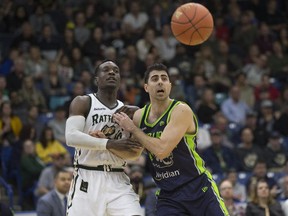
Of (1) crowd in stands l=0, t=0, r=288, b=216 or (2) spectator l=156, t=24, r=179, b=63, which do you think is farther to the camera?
(2) spectator l=156, t=24, r=179, b=63

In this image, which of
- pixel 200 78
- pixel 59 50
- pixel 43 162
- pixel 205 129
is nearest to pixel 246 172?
pixel 205 129

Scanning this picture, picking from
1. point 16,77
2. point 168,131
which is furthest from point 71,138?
point 16,77

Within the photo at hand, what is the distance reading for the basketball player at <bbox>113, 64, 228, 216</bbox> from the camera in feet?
23.8

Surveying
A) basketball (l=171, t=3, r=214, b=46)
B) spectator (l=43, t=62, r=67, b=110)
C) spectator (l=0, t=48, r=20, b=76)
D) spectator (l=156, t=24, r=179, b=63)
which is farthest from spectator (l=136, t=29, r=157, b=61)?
basketball (l=171, t=3, r=214, b=46)

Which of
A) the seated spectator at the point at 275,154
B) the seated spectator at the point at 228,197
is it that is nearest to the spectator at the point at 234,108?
the seated spectator at the point at 275,154

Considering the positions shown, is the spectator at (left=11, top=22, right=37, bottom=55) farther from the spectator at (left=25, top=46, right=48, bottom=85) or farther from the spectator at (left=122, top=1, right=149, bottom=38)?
the spectator at (left=122, top=1, right=149, bottom=38)

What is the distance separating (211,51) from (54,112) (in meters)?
4.54

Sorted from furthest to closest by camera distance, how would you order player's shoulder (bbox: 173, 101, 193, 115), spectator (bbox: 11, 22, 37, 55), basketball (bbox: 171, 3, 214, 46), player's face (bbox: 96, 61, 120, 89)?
spectator (bbox: 11, 22, 37, 55)
basketball (bbox: 171, 3, 214, 46)
player's face (bbox: 96, 61, 120, 89)
player's shoulder (bbox: 173, 101, 193, 115)

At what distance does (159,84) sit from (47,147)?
6.09 m

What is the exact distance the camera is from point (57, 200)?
9.71 m

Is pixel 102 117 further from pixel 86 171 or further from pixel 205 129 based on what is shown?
pixel 205 129

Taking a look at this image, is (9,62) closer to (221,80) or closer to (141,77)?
(141,77)

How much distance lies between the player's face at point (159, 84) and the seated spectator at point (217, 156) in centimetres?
618

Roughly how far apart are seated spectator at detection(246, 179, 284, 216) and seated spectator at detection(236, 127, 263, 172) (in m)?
3.51
